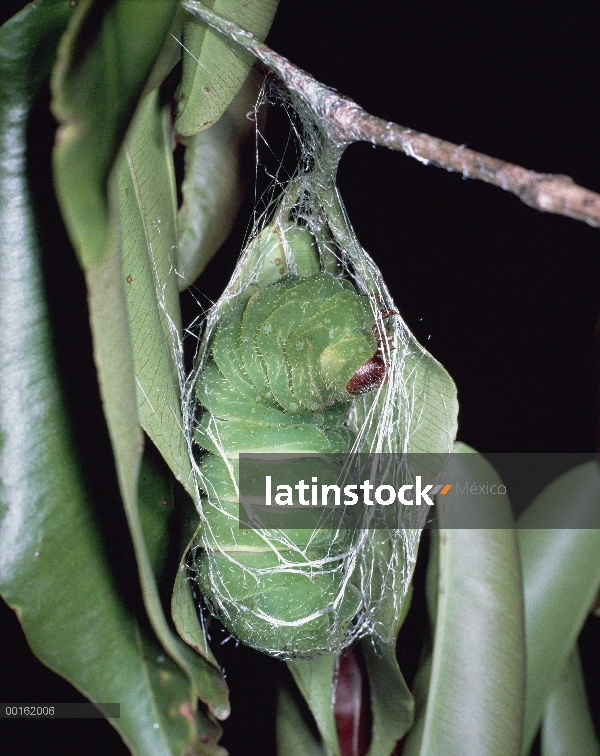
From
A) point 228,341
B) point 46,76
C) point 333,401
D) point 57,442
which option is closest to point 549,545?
point 333,401

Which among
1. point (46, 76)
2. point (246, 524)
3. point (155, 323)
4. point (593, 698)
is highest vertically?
point (46, 76)

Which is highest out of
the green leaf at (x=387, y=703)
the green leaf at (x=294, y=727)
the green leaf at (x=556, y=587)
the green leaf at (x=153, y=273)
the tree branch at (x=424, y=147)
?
the tree branch at (x=424, y=147)

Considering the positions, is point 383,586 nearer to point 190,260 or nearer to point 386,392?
point 386,392

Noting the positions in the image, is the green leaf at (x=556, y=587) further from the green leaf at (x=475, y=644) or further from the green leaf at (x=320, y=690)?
the green leaf at (x=320, y=690)

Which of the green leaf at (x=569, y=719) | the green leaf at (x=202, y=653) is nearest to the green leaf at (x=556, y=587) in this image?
the green leaf at (x=569, y=719)

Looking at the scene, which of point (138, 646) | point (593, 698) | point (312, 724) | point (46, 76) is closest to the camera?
point (46, 76)

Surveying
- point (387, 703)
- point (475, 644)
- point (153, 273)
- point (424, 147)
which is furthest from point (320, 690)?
point (424, 147)

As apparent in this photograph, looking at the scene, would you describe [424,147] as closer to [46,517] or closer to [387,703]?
[46,517]
